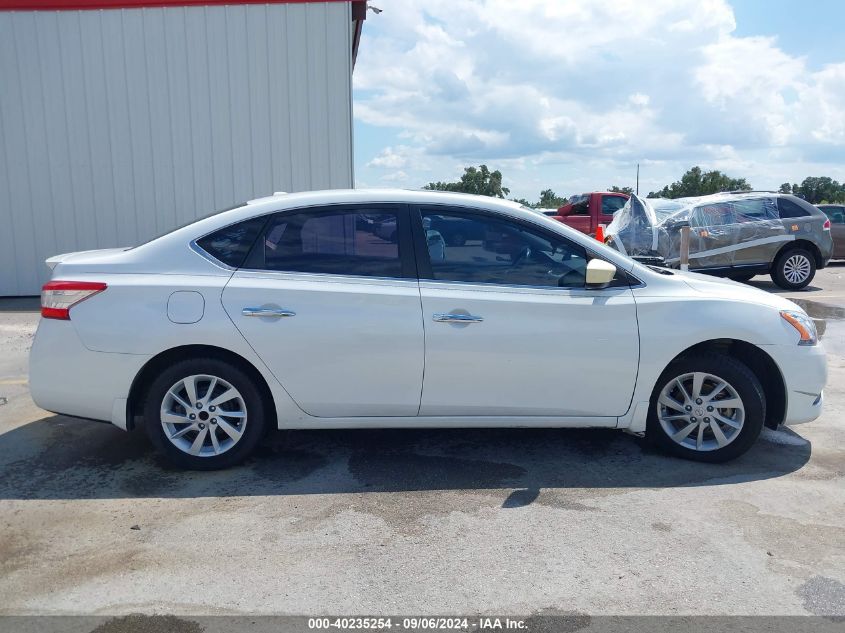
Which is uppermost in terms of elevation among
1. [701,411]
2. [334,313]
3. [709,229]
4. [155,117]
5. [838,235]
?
[155,117]

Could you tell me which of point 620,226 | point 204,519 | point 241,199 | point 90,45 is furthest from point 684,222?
point 204,519

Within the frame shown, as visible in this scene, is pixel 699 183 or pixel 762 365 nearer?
pixel 762 365

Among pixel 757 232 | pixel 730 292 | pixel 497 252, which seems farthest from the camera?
pixel 757 232

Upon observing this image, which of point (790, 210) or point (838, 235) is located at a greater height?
A: point (790, 210)

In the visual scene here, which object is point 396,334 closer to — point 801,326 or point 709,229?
point 801,326

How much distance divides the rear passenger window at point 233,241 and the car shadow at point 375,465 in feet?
4.20

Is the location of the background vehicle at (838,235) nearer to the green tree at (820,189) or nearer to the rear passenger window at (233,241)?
the rear passenger window at (233,241)

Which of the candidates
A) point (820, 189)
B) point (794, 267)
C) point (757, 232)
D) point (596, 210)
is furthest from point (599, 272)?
point (820, 189)

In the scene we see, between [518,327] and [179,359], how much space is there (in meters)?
2.01

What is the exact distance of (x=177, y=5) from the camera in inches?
437

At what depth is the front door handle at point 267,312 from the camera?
168 inches

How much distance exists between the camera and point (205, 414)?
14.4 feet

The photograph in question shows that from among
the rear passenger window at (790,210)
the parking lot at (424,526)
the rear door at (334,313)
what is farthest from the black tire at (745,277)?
the rear door at (334,313)

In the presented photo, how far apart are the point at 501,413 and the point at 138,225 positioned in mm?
8984
